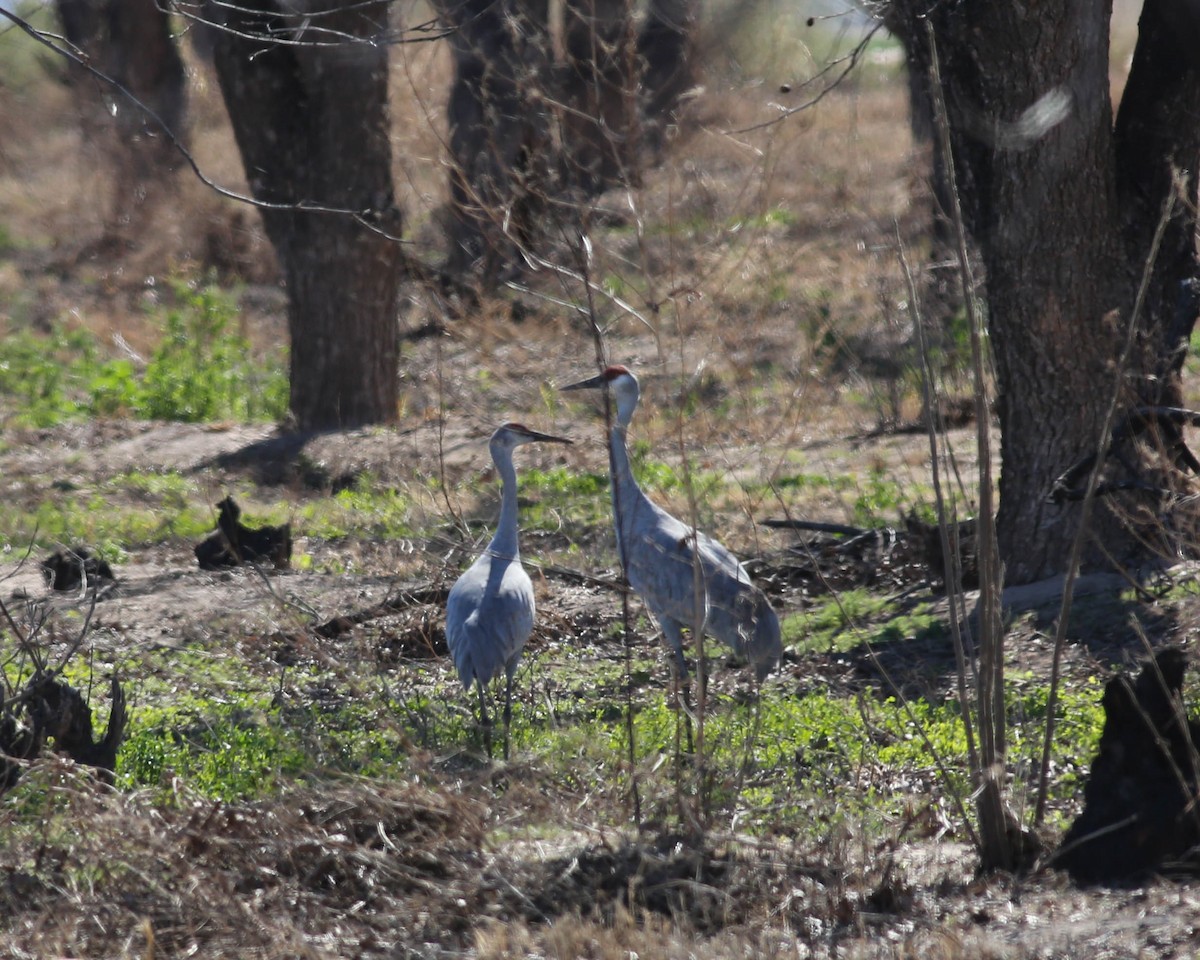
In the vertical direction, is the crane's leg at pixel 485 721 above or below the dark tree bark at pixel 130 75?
below

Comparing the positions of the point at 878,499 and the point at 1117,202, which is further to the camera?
the point at 878,499

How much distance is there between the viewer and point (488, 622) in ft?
20.6

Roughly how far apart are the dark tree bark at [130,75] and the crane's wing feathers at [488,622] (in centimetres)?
1666

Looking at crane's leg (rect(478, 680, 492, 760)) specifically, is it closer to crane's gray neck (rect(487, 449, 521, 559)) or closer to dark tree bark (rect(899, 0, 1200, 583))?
crane's gray neck (rect(487, 449, 521, 559))

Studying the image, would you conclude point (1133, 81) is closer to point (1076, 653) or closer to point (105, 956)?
point (1076, 653)

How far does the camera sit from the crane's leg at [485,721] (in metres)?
5.87

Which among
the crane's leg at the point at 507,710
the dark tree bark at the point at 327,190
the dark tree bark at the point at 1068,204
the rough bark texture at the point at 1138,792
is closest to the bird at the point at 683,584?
the crane's leg at the point at 507,710

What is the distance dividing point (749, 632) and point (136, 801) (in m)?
2.66

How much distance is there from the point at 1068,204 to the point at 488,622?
10.7ft

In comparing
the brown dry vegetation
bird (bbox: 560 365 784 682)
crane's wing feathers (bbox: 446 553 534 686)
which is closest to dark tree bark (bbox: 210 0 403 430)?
the brown dry vegetation

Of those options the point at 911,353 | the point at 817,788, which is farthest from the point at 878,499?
the point at 817,788

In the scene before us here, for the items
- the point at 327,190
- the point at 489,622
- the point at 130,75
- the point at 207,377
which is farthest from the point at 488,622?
the point at 130,75

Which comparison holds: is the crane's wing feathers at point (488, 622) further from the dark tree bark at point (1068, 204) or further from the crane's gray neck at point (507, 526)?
the dark tree bark at point (1068, 204)

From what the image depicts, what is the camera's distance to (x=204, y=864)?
4422mm
